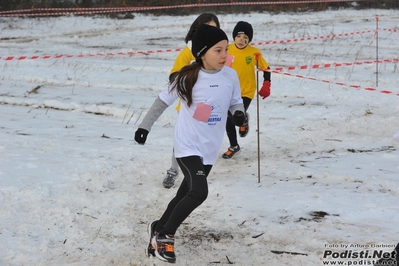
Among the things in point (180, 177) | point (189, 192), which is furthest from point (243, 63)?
point (189, 192)

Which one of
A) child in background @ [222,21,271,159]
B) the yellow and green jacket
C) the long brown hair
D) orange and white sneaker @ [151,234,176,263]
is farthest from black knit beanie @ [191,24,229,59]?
the yellow and green jacket

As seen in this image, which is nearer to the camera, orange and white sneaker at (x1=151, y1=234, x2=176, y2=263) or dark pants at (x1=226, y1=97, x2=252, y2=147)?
orange and white sneaker at (x1=151, y1=234, x2=176, y2=263)

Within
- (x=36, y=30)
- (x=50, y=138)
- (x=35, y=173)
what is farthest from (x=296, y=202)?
(x=36, y=30)

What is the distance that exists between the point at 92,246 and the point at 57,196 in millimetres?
1157

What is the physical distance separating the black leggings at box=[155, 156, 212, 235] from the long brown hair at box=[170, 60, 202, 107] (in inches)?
18.3

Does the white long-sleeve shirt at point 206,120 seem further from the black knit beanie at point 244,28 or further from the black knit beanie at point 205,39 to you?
the black knit beanie at point 244,28

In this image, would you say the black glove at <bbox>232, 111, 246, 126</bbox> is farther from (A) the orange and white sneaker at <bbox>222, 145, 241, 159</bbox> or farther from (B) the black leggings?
(A) the orange and white sneaker at <bbox>222, 145, 241, 159</bbox>

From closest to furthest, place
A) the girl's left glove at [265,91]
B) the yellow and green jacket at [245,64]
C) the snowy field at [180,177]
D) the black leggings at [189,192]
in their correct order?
the black leggings at [189,192]
the snowy field at [180,177]
the girl's left glove at [265,91]
the yellow and green jacket at [245,64]

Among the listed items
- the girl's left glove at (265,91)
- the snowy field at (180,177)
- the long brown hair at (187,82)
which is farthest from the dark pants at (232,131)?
the long brown hair at (187,82)

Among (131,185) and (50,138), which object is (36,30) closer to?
(50,138)

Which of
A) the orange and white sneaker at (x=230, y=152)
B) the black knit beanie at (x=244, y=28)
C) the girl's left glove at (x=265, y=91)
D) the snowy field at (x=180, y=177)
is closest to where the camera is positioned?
the snowy field at (x=180, y=177)

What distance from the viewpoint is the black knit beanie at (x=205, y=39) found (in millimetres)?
4406

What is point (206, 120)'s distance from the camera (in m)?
4.44

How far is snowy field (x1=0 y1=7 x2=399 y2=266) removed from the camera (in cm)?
477
